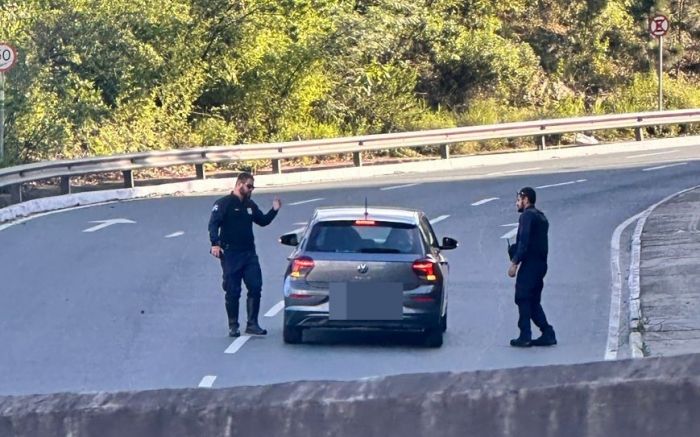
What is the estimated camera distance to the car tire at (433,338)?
1305cm

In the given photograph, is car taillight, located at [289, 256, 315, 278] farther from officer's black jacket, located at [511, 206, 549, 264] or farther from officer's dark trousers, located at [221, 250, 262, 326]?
officer's black jacket, located at [511, 206, 549, 264]

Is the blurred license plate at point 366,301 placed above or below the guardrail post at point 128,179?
below

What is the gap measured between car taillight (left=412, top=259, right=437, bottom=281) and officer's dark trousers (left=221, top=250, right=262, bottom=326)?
1.68 meters

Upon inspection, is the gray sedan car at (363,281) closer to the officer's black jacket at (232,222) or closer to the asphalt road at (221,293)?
the asphalt road at (221,293)

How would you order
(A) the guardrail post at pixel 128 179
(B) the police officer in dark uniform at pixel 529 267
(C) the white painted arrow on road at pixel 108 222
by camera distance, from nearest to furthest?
(B) the police officer in dark uniform at pixel 529 267 < (C) the white painted arrow on road at pixel 108 222 < (A) the guardrail post at pixel 128 179

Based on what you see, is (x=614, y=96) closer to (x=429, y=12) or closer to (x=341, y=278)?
(x=429, y=12)

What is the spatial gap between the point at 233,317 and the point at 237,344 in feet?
1.45

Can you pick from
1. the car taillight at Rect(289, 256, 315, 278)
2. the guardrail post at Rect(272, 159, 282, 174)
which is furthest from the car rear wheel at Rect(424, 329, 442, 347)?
the guardrail post at Rect(272, 159, 282, 174)

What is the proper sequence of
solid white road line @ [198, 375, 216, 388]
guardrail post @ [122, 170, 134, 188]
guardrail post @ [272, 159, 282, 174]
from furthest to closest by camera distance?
guardrail post @ [272, 159, 282, 174], guardrail post @ [122, 170, 134, 188], solid white road line @ [198, 375, 216, 388]

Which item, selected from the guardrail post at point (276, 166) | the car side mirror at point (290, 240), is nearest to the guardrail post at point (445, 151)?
the guardrail post at point (276, 166)

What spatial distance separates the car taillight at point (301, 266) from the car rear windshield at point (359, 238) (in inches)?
5.2

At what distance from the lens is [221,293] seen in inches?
635

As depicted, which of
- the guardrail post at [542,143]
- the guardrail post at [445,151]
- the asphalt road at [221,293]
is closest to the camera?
the asphalt road at [221,293]

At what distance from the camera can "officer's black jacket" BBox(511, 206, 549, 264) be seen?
13.0 m
